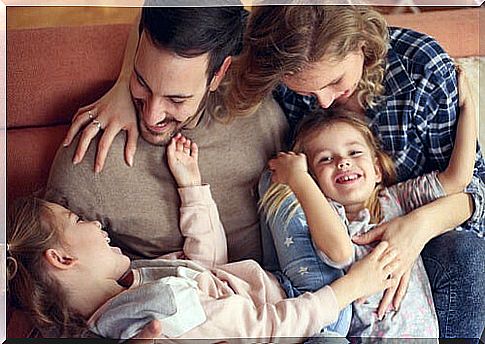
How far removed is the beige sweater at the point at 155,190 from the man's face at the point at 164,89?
23mm

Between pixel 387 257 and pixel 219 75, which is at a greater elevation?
pixel 219 75

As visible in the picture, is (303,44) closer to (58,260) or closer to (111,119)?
(111,119)

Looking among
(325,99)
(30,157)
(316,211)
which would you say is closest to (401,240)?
(316,211)

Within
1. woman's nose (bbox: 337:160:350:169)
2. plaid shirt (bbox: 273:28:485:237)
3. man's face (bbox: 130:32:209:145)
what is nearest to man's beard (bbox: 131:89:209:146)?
man's face (bbox: 130:32:209:145)

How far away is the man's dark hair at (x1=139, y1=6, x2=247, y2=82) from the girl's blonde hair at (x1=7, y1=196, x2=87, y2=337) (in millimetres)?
322

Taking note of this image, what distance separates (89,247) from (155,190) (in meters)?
0.13

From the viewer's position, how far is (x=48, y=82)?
1346 millimetres

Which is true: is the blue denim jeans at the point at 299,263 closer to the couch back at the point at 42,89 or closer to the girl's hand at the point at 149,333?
the girl's hand at the point at 149,333

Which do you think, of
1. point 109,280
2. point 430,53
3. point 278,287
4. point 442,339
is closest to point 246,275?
point 278,287

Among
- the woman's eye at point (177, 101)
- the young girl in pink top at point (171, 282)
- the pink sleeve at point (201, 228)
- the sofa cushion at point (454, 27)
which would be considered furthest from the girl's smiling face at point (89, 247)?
the sofa cushion at point (454, 27)

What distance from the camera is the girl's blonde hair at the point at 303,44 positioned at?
127cm

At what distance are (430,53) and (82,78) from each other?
56 cm

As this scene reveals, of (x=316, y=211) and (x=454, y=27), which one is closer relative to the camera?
(x=316, y=211)

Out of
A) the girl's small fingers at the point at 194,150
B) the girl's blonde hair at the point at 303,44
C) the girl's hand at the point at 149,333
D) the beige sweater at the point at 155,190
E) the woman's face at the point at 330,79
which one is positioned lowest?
the girl's hand at the point at 149,333
